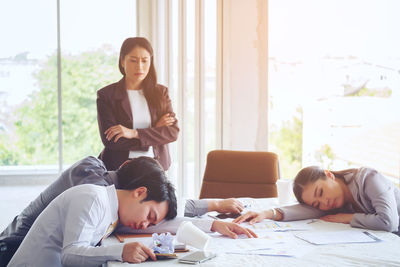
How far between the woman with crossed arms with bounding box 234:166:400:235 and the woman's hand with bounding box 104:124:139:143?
115cm

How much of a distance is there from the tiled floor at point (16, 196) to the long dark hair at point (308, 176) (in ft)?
9.90

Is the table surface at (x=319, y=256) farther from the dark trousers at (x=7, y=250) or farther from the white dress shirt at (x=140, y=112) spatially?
the white dress shirt at (x=140, y=112)

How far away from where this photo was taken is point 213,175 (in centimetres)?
288

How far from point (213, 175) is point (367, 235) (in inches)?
45.2

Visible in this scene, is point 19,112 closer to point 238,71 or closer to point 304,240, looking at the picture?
point 238,71

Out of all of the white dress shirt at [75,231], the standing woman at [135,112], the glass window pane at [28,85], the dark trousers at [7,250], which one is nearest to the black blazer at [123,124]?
the standing woman at [135,112]

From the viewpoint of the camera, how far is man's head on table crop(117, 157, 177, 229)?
1.75m

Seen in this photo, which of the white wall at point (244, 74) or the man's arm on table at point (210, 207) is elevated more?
the white wall at point (244, 74)

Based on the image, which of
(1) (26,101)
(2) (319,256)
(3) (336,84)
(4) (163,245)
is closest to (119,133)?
(4) (163,245)

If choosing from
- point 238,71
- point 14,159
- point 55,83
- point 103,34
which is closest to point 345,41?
point 238,71

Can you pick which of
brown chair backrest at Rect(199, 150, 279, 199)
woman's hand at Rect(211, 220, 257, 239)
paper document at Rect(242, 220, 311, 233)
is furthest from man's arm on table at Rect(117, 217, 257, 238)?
brown chair backrest at Rect(199, 150, 279, 199)

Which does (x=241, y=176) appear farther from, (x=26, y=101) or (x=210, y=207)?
(x=26, y=101)

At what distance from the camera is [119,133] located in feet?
9.85

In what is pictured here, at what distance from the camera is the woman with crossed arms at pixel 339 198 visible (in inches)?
79.4
